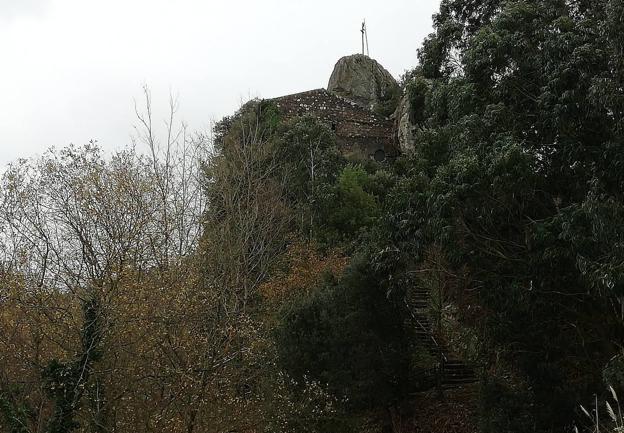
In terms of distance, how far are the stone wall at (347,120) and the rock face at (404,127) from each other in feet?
3.78

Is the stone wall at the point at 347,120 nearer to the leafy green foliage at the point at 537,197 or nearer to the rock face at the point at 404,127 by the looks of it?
the rock face at the point at 404,127

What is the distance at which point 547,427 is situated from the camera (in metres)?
10.6

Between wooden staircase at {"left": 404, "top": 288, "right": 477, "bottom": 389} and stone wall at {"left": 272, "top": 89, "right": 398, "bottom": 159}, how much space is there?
12.5m

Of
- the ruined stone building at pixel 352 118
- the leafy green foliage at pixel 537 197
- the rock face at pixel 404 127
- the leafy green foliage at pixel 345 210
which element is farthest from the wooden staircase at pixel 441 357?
the ruined stone building at pixel 352 118

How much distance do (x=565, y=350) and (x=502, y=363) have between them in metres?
1.49

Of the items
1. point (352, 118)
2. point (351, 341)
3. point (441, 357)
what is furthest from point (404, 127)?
point (351, 341)

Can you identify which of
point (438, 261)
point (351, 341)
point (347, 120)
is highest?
point (347, 120)

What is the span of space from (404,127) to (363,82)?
1053cm

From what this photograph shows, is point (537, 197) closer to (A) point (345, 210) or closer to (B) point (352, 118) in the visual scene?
(A) point (345, 210)

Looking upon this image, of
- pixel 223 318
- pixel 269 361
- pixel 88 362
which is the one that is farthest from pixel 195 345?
pixel 269 361

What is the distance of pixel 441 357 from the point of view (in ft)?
51.6

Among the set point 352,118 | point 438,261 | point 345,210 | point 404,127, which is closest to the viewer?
point 438,261

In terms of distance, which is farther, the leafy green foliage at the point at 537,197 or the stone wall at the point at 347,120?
the stone wall at the point at 347,120

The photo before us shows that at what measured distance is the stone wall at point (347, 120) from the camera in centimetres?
2867
